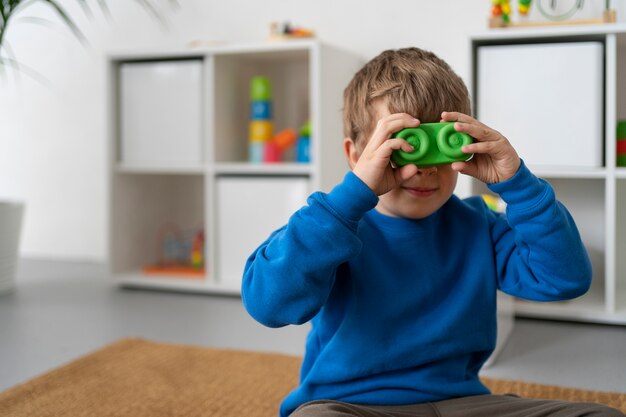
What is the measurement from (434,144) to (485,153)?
61mm

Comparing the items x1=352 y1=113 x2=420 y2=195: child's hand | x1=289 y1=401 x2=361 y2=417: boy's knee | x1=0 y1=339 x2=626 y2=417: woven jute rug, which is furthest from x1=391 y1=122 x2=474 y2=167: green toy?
x1=0 y1=339 x2=626 y2=417: woven jute rug

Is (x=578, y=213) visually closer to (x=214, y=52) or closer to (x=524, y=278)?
(x=214, y=52)

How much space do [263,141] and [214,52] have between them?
278mm

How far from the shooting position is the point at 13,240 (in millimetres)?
2166

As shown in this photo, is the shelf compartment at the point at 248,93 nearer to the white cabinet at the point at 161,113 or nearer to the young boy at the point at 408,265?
the white cabinet at the point at 161,113

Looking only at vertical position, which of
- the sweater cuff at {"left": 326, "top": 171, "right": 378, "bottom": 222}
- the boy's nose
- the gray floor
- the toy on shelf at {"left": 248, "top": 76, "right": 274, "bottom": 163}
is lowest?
the gray floor

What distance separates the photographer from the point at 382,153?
77 cm

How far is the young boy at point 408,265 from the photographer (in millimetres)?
786

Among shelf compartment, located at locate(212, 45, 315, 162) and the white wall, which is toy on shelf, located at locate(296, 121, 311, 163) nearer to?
shelf compartment, located at locate(212, 45, 315, 162)

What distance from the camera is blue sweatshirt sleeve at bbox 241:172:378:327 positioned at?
0.78 meters

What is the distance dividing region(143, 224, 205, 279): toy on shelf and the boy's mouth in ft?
4.50

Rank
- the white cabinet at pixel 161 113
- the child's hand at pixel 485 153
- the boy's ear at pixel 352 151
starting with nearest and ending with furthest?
the child's hand at pixel 485 153 → the boy's ear at pixel 352 151 → the white cabinet at pixel 161 113

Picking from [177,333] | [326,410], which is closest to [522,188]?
[326,410]

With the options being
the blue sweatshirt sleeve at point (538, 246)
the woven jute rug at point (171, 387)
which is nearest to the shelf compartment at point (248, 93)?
the woven jute rug at point (171, 387)
